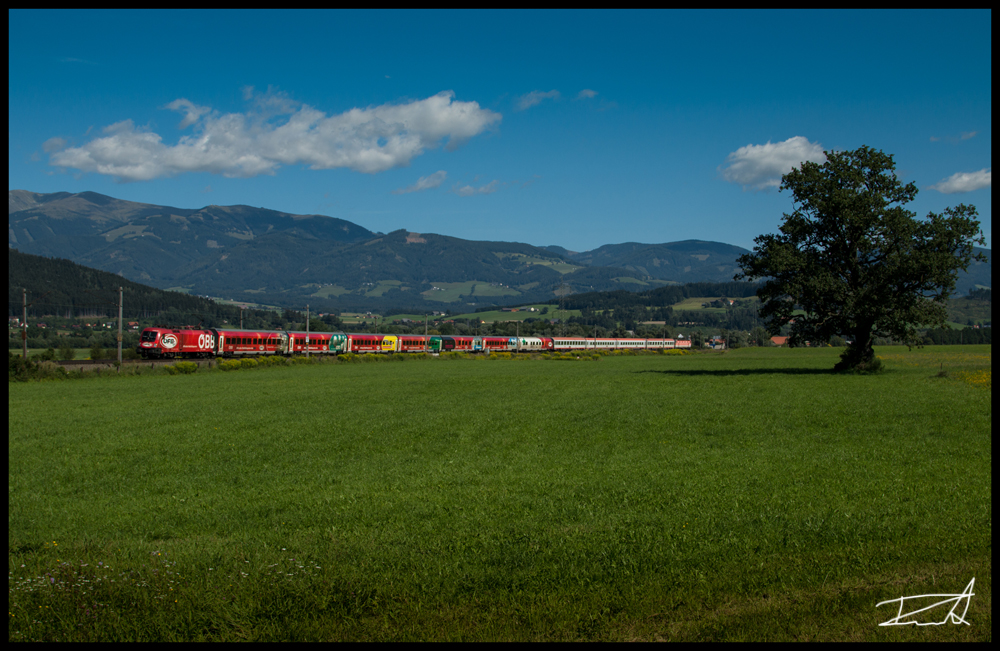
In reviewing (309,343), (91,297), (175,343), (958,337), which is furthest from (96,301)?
(958,337)

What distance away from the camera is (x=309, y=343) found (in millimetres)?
80938

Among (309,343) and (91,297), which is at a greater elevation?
(91,297)

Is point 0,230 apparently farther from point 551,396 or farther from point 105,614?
point 551,396

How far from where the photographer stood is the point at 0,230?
3508 mm

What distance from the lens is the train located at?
6494 cm

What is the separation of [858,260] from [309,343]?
63.0m

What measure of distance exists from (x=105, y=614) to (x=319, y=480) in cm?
781

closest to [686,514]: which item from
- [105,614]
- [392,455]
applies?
[105,614]

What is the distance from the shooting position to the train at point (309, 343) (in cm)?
6494

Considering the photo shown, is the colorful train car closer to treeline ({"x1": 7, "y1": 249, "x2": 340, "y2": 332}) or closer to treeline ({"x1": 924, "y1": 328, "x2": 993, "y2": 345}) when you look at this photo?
treeline ({"x1": 7, "y1": 249, "x2": 340, "y2": 332})
